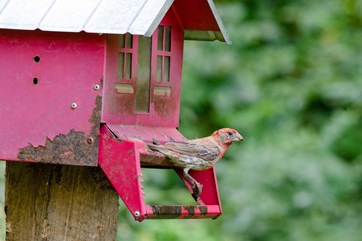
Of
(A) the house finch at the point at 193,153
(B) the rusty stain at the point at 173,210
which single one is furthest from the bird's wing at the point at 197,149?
(B) the rusty stain at the point at 173,210

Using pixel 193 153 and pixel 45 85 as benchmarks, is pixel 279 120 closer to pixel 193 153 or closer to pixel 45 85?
pixel 193 153

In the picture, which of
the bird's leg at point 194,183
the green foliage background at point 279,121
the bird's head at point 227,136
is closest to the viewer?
the bird's leg at point 194,183

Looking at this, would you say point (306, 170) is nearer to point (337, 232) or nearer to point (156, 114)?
point (337, 232)

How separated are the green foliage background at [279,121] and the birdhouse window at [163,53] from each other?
1.80m

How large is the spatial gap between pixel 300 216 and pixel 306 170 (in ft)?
1.08

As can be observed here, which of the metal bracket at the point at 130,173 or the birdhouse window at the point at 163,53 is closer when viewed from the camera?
the metal bracket at the point at 130,173

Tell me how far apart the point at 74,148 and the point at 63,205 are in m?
0.31

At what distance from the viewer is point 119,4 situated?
4566mm

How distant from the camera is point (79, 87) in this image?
457cm

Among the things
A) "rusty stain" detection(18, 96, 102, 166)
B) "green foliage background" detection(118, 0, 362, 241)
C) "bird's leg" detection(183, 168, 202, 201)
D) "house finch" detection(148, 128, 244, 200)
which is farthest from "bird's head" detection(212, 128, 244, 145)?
"green foliage background" detection(118, 0, 362, 241)

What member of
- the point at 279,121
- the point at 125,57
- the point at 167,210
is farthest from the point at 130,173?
the point at 279,121

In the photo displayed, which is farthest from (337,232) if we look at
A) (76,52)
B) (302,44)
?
(76,52)

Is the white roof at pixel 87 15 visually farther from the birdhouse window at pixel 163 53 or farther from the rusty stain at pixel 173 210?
the rusty stain at pixel 173 210

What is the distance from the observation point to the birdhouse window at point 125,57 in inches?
186
